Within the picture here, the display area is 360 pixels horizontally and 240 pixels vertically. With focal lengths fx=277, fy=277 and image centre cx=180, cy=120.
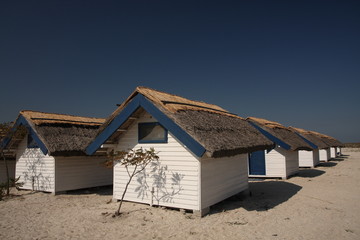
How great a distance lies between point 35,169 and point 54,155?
2.47 meters

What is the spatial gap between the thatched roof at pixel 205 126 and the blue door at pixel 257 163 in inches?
276

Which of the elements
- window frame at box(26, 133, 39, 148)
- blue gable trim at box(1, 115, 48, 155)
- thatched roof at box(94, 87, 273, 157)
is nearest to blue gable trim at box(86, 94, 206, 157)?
thatched roof at box(94, 87, 273, 157)

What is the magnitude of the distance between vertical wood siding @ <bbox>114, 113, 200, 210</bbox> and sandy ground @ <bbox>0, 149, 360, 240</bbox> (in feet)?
1.21

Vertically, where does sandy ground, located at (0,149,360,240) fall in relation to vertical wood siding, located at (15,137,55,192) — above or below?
below

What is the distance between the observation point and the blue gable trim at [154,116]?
8195 millimetres

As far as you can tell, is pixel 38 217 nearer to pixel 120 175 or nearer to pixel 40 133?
pixel 120 175

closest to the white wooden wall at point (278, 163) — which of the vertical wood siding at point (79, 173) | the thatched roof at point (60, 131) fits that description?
the vertical wood siding at point (79, 173)

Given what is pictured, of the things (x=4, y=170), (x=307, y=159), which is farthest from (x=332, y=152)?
(x=4, y=170)

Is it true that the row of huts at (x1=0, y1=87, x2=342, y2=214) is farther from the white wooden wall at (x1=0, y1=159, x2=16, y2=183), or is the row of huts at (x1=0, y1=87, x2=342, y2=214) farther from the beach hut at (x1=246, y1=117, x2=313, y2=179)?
the beach hut at (x1=246, y1=117, x2=313, y2=179)

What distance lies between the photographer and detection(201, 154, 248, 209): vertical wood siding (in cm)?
885

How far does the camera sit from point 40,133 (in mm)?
12734

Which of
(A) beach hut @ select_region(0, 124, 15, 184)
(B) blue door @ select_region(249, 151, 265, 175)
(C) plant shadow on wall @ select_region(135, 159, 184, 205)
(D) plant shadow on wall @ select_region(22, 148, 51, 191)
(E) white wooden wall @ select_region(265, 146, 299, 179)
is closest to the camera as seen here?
(C) plant shadow on wall @ select_region(135, 159, 184, 205)

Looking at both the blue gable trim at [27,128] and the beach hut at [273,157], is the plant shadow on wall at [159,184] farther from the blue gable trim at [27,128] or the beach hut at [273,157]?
the beach hut at [273,157]

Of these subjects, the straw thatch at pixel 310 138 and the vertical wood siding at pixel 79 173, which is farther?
the straw thatch at pixel 310 138
